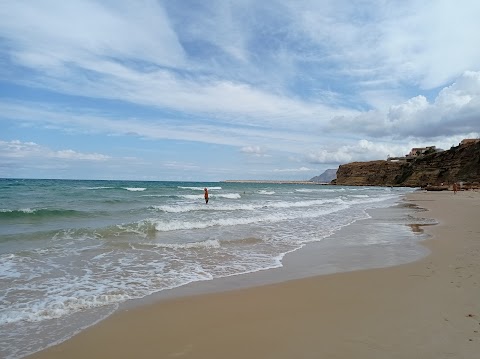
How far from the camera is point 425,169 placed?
82.0 m

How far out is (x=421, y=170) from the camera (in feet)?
274

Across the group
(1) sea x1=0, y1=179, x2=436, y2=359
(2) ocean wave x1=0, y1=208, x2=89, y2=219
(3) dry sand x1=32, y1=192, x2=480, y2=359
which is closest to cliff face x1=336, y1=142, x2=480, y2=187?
(1) sea x1=0, y1=179, x2=436, y2=359

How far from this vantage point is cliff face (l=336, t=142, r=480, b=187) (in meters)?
64.1

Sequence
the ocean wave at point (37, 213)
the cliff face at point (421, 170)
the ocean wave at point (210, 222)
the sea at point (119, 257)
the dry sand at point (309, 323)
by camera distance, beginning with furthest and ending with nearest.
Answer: the cliff face at point (421, 170), the ocean wave at point (37, 213), the ocean wave at point (210, 222), the sea at point (119, 257), the dry sand at point (309, 323)

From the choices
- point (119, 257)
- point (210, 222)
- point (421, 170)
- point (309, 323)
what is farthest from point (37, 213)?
point (421, 170)

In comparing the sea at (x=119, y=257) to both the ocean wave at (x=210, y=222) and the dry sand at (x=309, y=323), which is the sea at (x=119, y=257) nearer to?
the ocean wave at (x=210, y=222)

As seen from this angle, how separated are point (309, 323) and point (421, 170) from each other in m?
89.8

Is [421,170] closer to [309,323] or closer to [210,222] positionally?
[210,222]

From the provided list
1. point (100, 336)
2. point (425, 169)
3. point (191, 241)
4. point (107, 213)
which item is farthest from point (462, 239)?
point (425, 169)

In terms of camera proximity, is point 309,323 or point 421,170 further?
point 421,170

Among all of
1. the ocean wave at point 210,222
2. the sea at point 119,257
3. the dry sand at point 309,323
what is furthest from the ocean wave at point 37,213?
the dry sand at point 309,323

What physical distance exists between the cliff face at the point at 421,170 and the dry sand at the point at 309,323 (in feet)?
213

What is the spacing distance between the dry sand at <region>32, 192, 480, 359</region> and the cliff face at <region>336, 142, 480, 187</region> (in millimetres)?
64816

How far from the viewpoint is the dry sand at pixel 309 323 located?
3.53 meters
